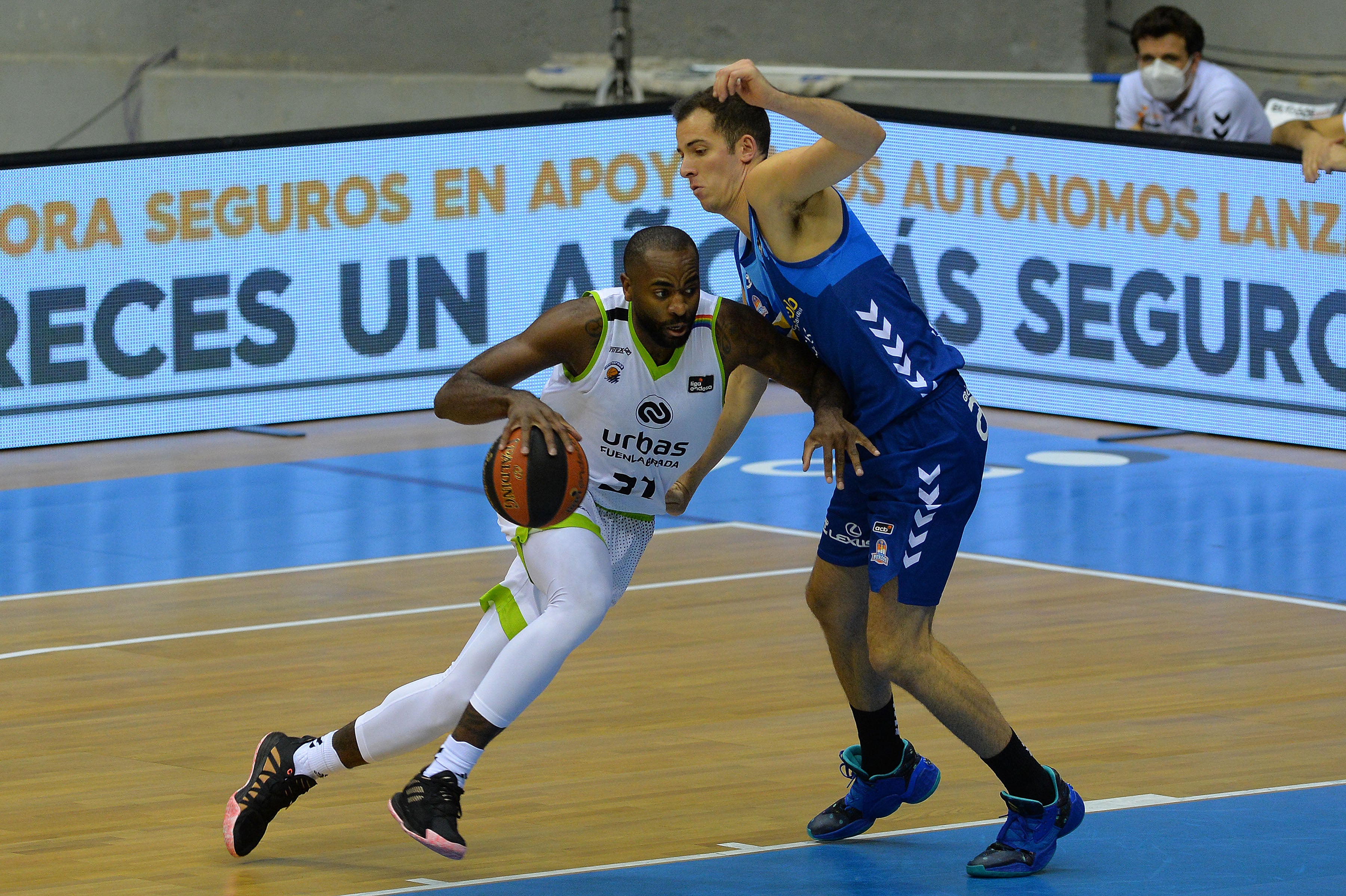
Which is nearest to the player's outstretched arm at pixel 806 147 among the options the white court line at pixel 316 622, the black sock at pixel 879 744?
the black sock at pixel 879 744

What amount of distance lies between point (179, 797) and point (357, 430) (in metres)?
6.82

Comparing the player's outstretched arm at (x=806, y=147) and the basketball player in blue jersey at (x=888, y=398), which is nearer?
the player's outstretched arm at (x=806, y=147)

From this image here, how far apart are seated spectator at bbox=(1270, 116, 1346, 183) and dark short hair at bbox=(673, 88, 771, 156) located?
6.39 meters

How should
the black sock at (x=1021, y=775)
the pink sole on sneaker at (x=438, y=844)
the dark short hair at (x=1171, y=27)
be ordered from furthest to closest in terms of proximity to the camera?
the dark short hair at (x=1171, y=27) < the black sock at (x=1021, y=775) < the pink sole on sneaker at (x=438, y=844)

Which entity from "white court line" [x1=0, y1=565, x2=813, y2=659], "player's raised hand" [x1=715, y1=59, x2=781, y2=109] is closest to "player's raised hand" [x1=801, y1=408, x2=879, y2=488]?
"player's raised hand" [x1=715, y1=59, x2=781, y2=109]

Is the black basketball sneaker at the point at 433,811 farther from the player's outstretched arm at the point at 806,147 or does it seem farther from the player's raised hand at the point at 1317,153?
the player's raised hand at the point at 1317,153

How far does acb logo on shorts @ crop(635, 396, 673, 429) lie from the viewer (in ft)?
19.1

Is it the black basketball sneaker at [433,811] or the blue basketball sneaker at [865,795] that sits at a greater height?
the black basketball sneaker at [433,811]

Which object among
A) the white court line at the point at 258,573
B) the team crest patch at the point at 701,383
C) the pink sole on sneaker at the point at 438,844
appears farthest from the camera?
the white court line at the point at 258,573

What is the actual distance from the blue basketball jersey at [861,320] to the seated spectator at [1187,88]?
6.86 metres

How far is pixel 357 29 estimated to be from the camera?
66.8ft

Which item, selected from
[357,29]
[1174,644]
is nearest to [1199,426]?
[1174,644]

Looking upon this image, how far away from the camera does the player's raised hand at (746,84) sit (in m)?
5.41

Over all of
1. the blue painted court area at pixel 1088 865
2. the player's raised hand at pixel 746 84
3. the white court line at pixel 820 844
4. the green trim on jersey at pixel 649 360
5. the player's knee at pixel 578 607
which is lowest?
the white court line at pixel 820 844
